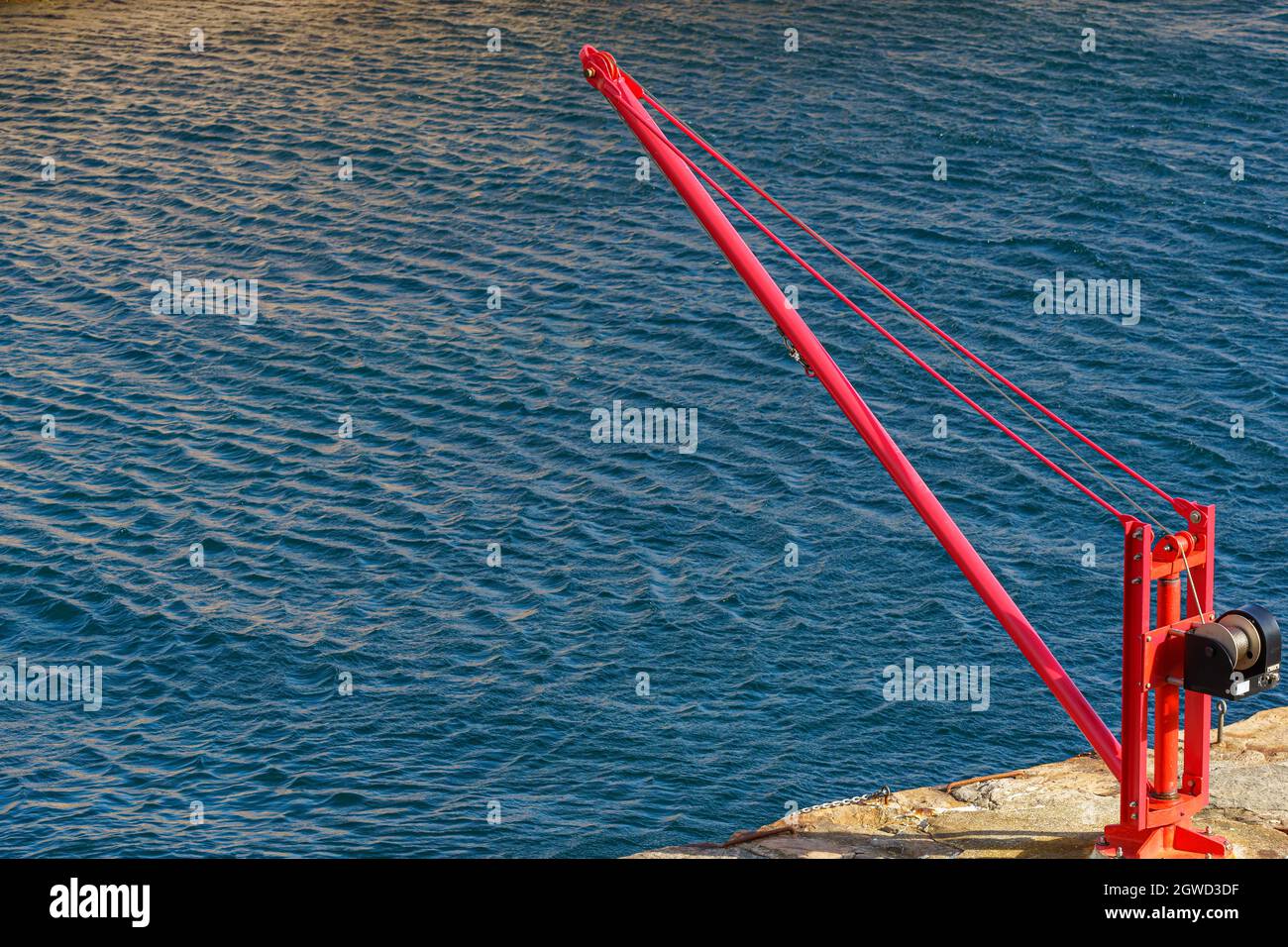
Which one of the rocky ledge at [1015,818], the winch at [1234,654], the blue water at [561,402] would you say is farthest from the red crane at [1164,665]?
the blue water at [561,402]

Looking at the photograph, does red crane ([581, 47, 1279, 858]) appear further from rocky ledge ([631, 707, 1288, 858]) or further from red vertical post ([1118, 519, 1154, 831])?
rocky ledge ([631, 707, 1288, 858])

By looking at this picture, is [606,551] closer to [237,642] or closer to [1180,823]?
[237,642]

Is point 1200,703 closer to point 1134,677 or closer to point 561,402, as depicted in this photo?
point 1134,677

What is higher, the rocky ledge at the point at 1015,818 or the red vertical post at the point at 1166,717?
the red vertical post at the point at 1166,717

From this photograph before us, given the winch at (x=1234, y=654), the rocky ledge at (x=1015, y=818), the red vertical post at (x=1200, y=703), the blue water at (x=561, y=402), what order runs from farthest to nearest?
1. the blue water at (x=561, y=402)
2. the rocky ledge at (x=1015, y=818)
3. the red vertical post at (x=1200, y=703)
4. the winch at (x=1234, y=654)

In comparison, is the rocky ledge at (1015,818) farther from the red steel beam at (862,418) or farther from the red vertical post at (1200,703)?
the red steel beam at (862,418)

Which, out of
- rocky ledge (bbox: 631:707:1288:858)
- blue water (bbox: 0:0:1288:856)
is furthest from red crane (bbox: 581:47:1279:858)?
blue water (bbox: 0:0:1288:856)

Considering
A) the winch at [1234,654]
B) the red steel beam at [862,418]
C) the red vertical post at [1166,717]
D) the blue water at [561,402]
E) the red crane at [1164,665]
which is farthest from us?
the blue water at [561,402]

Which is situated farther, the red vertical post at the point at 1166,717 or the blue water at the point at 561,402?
the blue water at the point at 561,402
